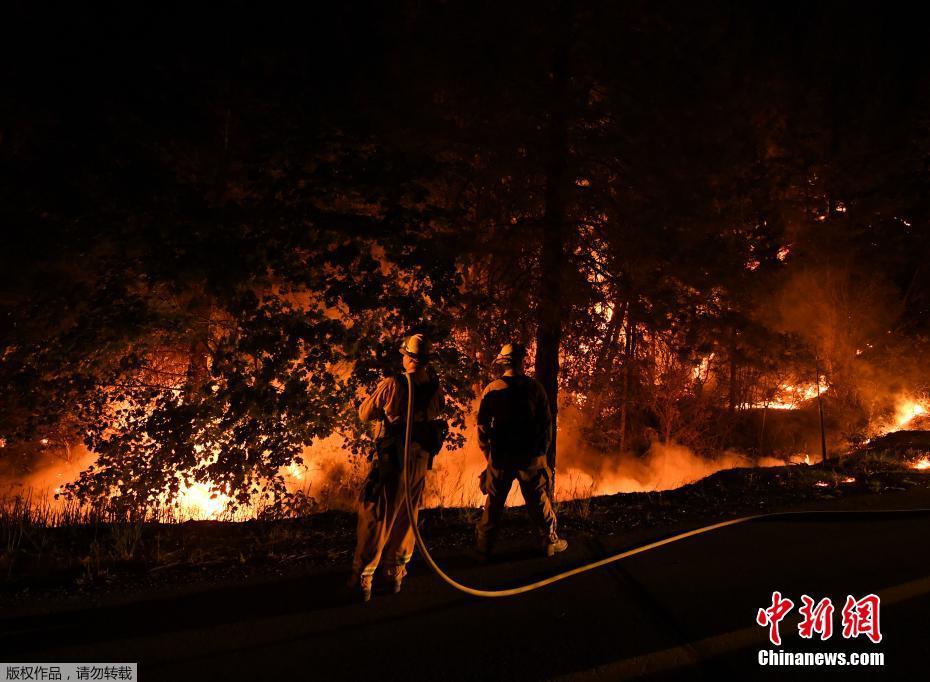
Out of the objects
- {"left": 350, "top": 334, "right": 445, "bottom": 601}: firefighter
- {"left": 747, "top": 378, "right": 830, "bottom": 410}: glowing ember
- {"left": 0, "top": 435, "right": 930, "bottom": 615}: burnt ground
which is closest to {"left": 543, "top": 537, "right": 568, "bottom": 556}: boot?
{"left": 0, "top": 435, "right": 930, "bottom": 615}: burnt ground

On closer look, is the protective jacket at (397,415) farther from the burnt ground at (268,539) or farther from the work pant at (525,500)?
the burnt ground at (268,539)

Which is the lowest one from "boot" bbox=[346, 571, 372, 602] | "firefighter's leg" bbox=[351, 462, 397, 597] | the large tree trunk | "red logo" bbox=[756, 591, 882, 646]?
"red logo" bbox=[756, 591, 882, 646]

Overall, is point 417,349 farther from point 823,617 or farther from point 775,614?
point 823,617

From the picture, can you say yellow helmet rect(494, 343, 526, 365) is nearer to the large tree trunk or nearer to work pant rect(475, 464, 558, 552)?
work pant rect(475, 464, 558, 552)

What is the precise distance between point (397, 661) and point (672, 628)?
1.69m

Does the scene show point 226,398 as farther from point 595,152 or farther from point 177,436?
point 595,152

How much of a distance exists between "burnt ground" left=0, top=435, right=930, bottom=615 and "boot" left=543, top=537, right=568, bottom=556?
0.24 meters

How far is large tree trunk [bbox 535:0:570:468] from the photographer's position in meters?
8.44

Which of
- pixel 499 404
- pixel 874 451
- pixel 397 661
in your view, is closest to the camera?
pixel 397 661

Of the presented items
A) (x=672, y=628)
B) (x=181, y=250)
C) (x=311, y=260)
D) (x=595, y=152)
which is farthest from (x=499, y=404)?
(x=595, y=152)

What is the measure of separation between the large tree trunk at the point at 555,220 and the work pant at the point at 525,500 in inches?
116

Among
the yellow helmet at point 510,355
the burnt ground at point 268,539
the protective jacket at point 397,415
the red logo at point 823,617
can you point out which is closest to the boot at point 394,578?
the burnt ground at point 268,539

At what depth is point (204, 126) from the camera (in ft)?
31.6

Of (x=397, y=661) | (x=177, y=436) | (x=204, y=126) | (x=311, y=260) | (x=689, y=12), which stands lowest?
(x=397, y=661)
